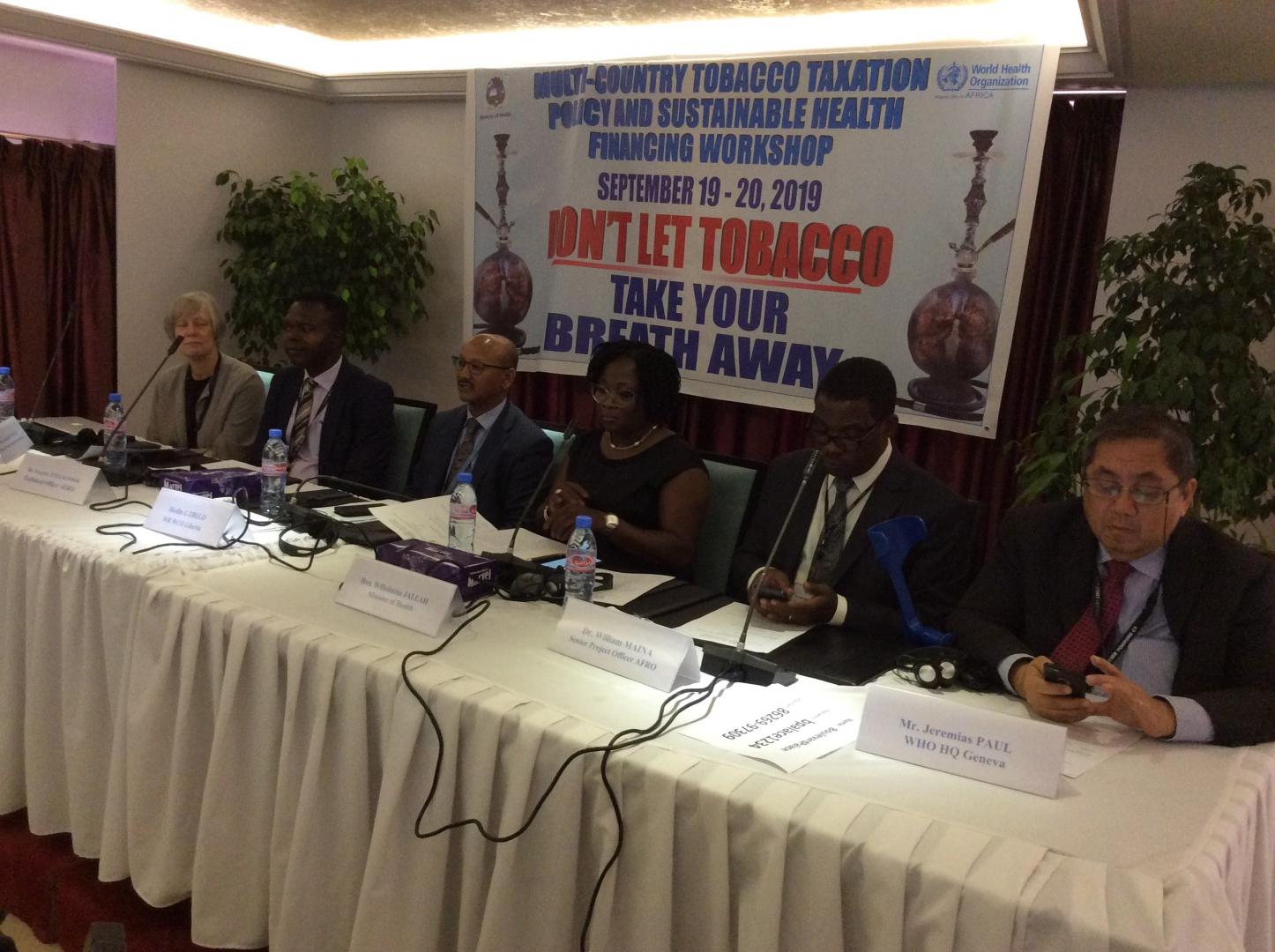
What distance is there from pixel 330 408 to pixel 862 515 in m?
1.80

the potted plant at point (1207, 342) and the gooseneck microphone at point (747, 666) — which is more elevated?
the potted plant at point (1207, 342)

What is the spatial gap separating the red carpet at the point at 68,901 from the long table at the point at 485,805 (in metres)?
0.05

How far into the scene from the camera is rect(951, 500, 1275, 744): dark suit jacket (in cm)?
134

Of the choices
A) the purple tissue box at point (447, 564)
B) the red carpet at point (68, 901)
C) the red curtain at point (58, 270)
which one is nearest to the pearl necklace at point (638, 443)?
the purple tissue box at point (447, 564)

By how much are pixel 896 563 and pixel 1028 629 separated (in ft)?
0.86

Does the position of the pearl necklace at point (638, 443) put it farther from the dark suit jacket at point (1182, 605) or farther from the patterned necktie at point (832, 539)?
the dark suit jacket at point (1182, 605)

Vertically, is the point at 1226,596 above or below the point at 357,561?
above

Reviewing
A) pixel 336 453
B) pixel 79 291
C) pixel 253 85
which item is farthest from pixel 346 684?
pixel 253 85

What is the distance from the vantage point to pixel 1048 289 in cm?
331

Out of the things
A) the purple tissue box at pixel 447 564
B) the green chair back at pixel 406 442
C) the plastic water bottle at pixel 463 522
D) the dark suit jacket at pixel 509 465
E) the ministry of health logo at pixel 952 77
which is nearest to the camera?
the purple tissue box at pixel 447 564

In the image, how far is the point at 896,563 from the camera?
68.9 inches

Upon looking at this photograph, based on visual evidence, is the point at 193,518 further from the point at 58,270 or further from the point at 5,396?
the point at 58,270

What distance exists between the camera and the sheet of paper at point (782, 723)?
48.2 inches

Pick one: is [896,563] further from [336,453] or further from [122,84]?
[122,84]
